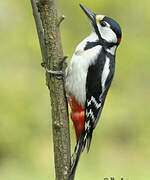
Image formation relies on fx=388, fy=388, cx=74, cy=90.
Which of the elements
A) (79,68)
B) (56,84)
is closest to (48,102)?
(79,68)

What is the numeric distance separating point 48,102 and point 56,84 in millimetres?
3542

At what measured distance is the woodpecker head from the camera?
285 centimetres

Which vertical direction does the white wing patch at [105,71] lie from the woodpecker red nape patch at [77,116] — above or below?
above

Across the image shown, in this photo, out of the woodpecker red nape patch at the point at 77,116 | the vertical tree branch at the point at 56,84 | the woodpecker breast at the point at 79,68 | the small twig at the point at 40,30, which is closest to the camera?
the vertical tree branch at the point at 56,84

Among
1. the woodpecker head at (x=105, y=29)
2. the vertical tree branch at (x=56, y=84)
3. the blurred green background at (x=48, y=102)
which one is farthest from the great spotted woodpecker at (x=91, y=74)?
the blurred green background at (x=48, y=102)

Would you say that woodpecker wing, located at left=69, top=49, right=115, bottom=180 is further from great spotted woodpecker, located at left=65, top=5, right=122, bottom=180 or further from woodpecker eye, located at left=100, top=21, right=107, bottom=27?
woodpecker eye, located at left=100, top=21, right=107, bottom=27

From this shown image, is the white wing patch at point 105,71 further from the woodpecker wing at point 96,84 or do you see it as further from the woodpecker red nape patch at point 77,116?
the woodpecker red nape patch at point 77,116

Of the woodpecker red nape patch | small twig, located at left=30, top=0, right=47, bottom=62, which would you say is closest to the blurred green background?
the woodpecker red nape patch

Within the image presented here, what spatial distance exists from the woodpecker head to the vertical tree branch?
69cm

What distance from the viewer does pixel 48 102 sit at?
5.84 metres

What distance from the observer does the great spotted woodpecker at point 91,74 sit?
2.79 m

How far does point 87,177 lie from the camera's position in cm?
515

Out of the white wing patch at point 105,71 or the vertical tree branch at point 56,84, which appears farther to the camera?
the white wing patch at point 105,71

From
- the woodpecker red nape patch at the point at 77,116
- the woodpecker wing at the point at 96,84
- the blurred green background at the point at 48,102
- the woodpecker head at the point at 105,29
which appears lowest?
the blurred green background at the point at 48,102
